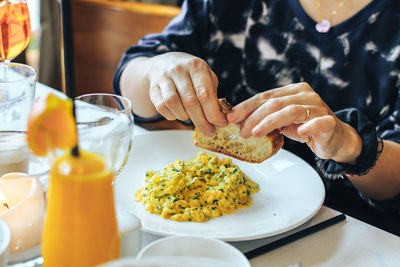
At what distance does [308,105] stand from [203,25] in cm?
78

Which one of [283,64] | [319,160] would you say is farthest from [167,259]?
[283,64]

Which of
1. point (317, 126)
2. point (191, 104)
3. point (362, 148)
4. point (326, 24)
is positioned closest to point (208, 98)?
point (191, 104)

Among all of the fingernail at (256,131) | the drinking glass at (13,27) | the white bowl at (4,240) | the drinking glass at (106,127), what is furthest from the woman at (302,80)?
the white bowl at (4,240)

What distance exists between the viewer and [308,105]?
1060 mm

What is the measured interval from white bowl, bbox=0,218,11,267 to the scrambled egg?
40cm

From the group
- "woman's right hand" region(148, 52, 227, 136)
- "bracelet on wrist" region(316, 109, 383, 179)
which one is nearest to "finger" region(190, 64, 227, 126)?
"woman's right hand" region(148, 52, 227, 136)

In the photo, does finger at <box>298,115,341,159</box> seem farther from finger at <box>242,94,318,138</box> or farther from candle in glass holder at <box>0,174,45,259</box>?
candle in glass holder at <box>0,174,45,259</box>

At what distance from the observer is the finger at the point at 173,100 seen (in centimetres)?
112

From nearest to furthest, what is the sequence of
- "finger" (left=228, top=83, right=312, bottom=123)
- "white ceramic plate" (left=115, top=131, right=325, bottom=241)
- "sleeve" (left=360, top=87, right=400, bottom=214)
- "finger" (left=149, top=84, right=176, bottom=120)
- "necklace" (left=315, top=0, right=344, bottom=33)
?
"white ceramic plate" (left=115, top=131, right=325, bottom=241) → "finger" (left=228, top=83, right=312, bottom=123) → "finger" (left=149, top=84, right=176, bottom=120) → "sleeve" (left=360, top=87, right=400, bottom=214) → "necklace" (left=315, top=0, right=344, bottom=33)

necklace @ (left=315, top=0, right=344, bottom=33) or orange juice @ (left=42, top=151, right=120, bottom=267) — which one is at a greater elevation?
necklace @ (left=315, top=0, right=344, bottom=33)

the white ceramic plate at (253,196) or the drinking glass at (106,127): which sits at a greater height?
the drinking glass at (106,127)

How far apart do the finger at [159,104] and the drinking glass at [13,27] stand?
1.36 feet

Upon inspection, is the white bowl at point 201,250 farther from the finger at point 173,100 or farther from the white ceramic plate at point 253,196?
the finger at point 173,100

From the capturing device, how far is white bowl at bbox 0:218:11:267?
62 centimetres
